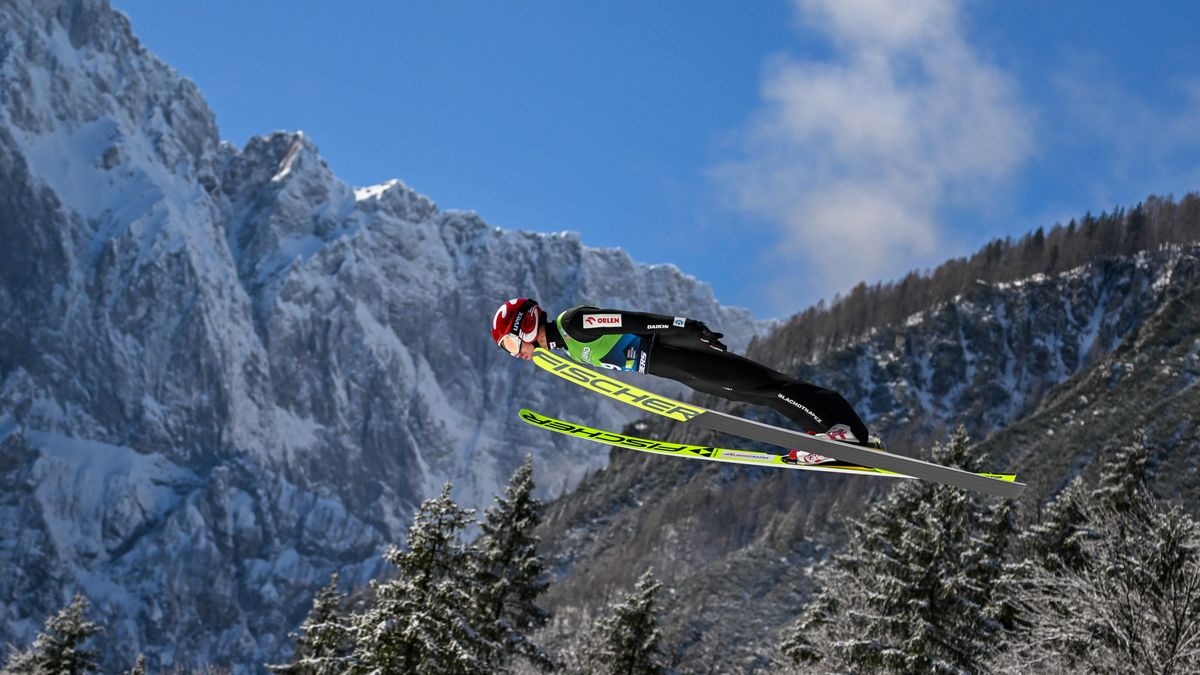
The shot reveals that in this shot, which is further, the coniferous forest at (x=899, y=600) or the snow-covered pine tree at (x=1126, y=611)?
the coniferous forest at (x=899, y=600)

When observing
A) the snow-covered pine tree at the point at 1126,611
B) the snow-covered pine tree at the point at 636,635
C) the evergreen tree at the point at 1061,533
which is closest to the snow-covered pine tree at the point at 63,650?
the snow-covered pine tree at the point at 636,635

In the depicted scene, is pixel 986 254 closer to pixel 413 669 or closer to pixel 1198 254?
pixel 1198 254

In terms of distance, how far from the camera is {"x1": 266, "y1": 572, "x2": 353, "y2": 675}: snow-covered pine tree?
19984mm

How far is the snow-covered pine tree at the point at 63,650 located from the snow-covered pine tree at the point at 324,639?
14.7ft

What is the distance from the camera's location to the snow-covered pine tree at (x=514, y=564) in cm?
2373

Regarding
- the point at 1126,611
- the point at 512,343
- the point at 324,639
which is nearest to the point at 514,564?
the point at 324,639

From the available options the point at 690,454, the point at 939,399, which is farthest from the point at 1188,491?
the point at 939,399

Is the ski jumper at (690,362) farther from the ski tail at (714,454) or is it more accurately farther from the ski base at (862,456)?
the ski tail at (714,454)

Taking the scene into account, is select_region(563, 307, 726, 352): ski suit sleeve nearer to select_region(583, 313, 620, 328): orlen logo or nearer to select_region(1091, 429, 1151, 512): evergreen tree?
select_region(583, 313, 620, 328): orlen logo

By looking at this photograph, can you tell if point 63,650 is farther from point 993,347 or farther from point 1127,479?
point 993,347

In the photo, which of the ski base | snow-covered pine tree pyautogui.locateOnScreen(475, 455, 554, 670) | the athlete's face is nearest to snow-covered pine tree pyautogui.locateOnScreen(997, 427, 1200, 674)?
the ski base

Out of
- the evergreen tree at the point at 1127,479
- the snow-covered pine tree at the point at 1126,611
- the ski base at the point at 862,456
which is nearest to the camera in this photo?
the ski base at the point at 862,456

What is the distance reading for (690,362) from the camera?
10445mm

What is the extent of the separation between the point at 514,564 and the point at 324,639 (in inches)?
203
